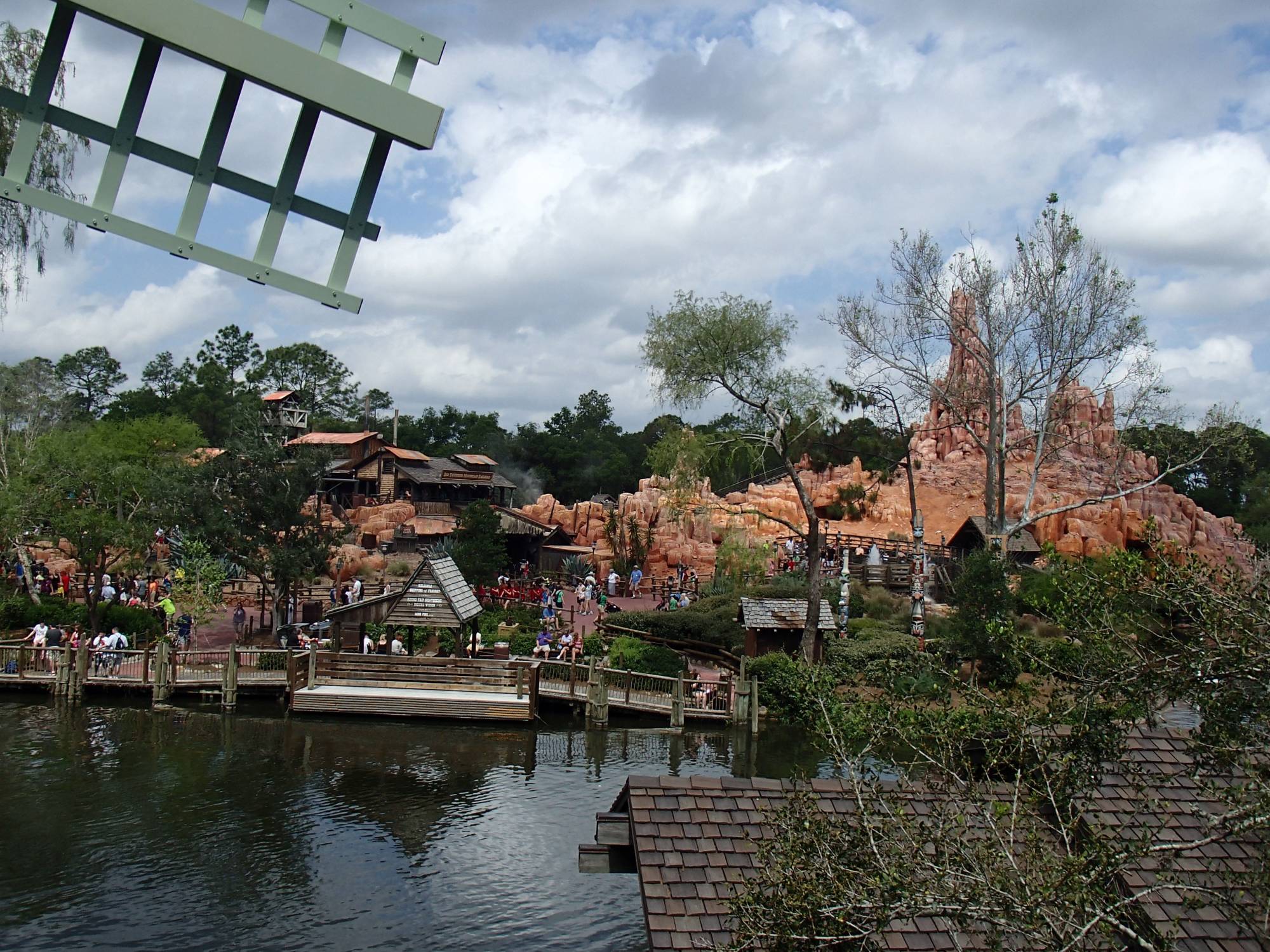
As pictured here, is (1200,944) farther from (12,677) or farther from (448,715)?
(12,677)

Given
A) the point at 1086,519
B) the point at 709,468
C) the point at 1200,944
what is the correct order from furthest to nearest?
1. the point at 1086,519
2. the point at 709,468
3. the point at 1200,944

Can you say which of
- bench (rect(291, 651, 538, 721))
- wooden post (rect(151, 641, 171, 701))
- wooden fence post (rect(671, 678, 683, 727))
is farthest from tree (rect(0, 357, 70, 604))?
wooden fence post (rect(671, 678, 683, 727))

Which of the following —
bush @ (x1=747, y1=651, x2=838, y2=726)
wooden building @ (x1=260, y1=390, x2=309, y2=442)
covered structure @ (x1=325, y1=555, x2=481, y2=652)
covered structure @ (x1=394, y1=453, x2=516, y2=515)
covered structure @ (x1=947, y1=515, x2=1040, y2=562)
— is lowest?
bush @ (x1=747, y1=651, x2=838, y2=726)

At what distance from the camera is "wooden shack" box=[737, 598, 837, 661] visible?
27.8 m

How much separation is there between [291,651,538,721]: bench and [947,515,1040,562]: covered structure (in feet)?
81.7

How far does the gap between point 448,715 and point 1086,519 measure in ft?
134

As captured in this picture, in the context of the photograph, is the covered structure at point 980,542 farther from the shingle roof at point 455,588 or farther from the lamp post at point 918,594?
the shingle roof at point 455,588

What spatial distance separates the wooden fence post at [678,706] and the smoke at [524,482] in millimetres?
46225

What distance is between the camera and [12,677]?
24891 millimetres

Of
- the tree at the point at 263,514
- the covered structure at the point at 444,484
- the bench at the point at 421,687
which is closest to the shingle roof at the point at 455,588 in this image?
the bench at the point at 421,687

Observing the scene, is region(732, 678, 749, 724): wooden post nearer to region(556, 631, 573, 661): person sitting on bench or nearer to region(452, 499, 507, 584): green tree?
region(556, 631, 573, 661): person sitting on bench

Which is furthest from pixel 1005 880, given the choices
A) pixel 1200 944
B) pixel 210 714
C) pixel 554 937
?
pixel 210 714

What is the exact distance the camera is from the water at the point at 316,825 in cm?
1338

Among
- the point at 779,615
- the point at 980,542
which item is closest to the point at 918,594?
the point at 779,615
